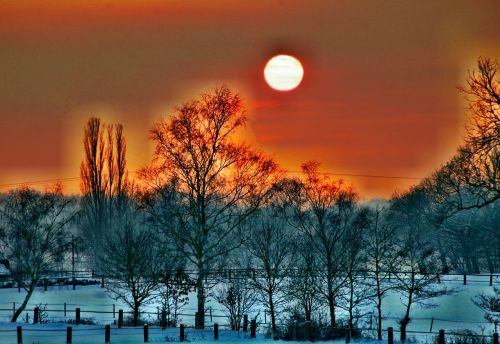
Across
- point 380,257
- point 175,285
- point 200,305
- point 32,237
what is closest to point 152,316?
point 175,285

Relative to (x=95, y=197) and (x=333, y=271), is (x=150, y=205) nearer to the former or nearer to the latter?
(x=333, y=271)

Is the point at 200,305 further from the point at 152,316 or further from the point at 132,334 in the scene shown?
the point at 152,316

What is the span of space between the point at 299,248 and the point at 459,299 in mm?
16499

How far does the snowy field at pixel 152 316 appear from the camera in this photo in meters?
35.3

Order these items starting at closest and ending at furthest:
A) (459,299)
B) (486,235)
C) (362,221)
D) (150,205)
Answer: (150,205) → (362,221) → (459,299) → (486,235)

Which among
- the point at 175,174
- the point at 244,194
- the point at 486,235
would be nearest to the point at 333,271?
the point at 244,194

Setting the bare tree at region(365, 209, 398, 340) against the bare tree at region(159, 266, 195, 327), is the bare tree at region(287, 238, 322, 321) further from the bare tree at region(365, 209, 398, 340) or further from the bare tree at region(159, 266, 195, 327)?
the bare tree at region(159, 266, 195, 327)

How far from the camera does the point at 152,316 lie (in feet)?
172

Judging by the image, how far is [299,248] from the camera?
5147cm

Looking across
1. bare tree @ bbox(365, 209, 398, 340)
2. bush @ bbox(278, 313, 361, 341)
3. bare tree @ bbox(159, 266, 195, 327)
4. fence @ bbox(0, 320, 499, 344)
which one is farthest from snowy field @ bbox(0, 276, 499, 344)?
bare tree @ bbox(159, 266, 195, 327)

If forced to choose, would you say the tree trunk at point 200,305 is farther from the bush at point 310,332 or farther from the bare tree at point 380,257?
the bare tree at point 380,257

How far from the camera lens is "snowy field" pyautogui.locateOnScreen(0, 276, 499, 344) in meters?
35.3

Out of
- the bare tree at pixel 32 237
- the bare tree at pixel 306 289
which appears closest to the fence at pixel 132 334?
the bare tree at pixel 306 289

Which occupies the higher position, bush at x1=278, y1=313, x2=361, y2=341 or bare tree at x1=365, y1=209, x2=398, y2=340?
bare tree at x1=365, y1=209, x2=398, y2=340
